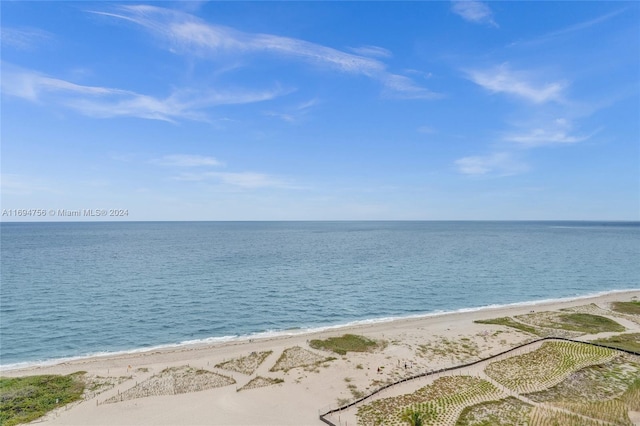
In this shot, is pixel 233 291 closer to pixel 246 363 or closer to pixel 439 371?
pixel 246 363

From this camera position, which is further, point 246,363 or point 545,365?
point 246,363

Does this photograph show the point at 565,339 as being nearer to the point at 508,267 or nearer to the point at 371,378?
the point at 371,378

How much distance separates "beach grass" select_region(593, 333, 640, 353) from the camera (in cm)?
4241

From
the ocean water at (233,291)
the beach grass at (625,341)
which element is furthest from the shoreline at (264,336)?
the beach grass at (625,341)

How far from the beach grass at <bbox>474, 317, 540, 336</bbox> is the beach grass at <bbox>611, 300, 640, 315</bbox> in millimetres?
22172

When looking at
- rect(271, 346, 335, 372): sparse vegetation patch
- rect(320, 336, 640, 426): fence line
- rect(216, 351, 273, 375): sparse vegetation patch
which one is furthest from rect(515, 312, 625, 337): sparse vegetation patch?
rect(216, 351, 273, 375): sparse vegetation patch

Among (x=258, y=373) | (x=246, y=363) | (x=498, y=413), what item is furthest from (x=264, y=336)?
(x=498, y=413)

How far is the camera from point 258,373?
3709 centimetres

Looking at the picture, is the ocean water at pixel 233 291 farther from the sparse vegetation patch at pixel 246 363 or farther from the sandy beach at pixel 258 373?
the sparse vegetation patch at pixel 246 363

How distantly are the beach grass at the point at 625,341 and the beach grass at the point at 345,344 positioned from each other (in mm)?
29933

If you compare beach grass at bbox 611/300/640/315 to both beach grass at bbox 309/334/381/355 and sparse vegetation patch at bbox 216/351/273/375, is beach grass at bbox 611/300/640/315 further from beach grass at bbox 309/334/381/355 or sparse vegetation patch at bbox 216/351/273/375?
sparse vegetation patch at bbox 216/351/273/375

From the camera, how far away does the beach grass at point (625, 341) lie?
42406 mm

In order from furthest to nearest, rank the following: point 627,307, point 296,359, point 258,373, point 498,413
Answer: point 627,307 < point 296,359 < point 258,373 < point 498,413

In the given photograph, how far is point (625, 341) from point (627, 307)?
76.0 ft
